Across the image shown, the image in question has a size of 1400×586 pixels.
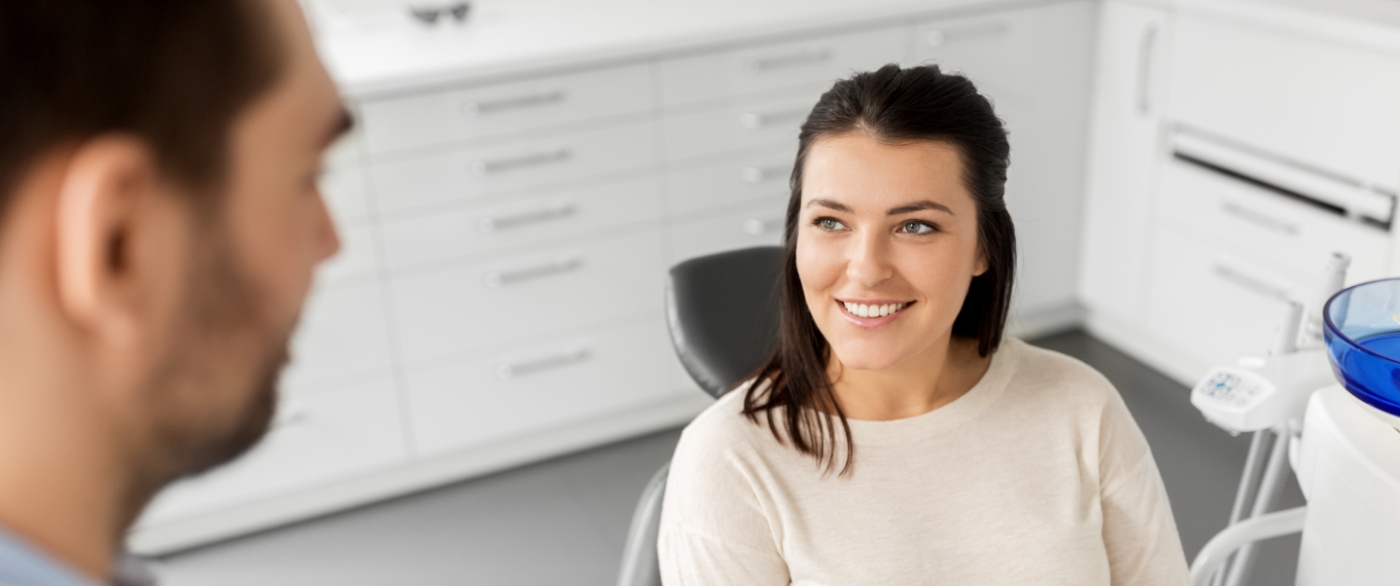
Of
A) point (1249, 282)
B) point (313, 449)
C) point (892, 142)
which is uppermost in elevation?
point (892, 142)

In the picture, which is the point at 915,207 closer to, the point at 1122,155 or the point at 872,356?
the point at 872,356

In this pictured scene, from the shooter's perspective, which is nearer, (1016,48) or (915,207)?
(915,207)

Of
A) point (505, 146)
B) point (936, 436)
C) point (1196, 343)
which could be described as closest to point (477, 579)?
point (505, 146)

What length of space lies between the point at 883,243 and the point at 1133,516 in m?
0.39

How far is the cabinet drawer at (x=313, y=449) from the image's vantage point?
2.38 meters

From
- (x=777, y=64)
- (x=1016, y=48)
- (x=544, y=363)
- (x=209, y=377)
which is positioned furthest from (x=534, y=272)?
(x=209, y=377)

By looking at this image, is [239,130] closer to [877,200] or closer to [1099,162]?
[877,200]

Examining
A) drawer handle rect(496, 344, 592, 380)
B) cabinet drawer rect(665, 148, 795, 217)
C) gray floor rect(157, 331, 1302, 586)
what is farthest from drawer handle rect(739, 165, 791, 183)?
gray floor rect(157, 331, 1302, 586)

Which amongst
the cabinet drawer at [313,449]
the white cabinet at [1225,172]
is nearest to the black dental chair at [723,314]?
the cabinet drawer at [313,449]

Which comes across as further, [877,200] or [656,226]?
[656,226]

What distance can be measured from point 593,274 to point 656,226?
170 millimetres

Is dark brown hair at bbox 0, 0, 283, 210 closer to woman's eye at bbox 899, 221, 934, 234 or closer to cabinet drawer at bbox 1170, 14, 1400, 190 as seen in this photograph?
woman's eye at bbox 899, 221, 934, 234

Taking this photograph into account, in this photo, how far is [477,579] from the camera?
2.31 metres

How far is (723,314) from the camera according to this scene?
1.46 metres
